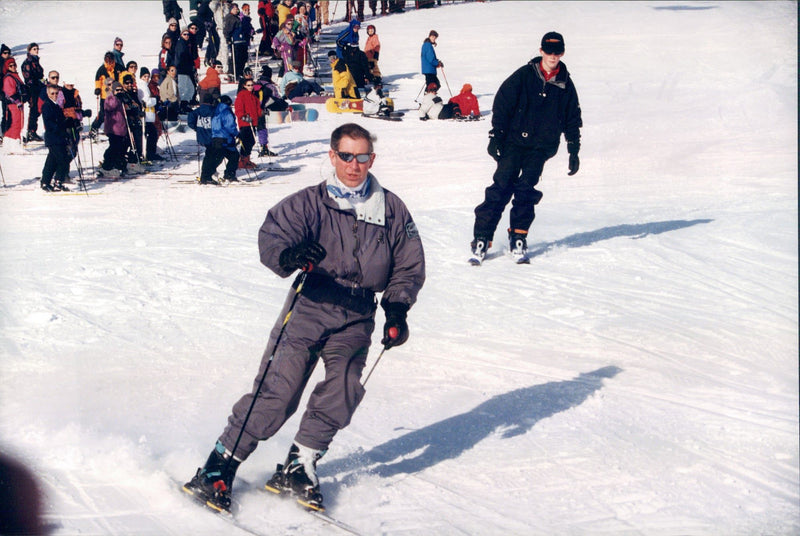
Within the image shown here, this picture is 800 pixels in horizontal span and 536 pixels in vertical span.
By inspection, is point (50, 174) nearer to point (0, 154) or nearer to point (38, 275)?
point (0, 154)

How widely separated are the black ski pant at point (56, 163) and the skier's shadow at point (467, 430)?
8186mm

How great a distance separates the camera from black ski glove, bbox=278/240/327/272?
3.56m

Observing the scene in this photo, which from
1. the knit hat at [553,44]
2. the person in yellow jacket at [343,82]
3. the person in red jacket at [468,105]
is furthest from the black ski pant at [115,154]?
the knit hat at [553,44]

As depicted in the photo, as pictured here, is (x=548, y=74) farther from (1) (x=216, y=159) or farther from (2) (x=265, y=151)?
(2) (x=265, y=151)

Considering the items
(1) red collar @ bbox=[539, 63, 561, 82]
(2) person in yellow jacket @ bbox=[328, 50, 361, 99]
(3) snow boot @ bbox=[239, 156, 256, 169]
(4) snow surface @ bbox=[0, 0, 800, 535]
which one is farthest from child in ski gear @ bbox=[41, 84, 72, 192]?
(2) person in yellow jacket @ bbox=[328, 50, 361, 99]

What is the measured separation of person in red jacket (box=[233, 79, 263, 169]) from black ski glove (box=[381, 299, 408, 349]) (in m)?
10.1

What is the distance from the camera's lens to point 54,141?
11.6 metres

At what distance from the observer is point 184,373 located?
5.59 m

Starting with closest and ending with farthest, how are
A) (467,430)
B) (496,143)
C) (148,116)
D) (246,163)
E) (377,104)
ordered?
(467,430)
(496,143)
(246,163)
(148,116)
(377,104)

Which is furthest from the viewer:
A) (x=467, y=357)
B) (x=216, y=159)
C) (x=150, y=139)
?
(x=150, y=139)

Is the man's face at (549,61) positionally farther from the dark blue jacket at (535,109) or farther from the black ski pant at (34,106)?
the black ski pant at (34,106)

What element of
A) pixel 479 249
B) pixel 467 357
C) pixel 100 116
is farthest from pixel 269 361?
pixel 100 116

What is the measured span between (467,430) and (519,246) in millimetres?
3434

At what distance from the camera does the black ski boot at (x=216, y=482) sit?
378 cm
